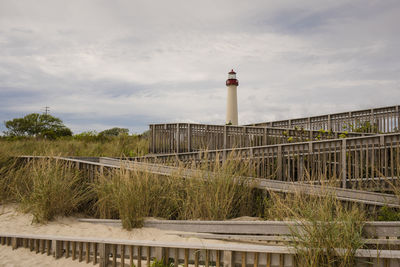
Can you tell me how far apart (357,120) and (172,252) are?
11.2m

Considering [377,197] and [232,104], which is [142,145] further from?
[377,197]

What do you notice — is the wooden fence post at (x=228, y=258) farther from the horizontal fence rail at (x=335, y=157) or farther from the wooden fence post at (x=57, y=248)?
the horizontal fence rail at (x=335, y=157)

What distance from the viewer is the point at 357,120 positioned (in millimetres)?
12781

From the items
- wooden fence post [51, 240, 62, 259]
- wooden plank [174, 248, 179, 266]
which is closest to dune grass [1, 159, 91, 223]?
wooden fence post [51, 240, 62, 259]

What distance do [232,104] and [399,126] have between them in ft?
32.9

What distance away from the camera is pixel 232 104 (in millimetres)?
19984

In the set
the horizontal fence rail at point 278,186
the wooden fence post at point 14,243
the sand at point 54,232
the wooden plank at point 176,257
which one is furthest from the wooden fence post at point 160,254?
the wooden fence post at point 14,243

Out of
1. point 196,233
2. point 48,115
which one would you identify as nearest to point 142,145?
point 196,233

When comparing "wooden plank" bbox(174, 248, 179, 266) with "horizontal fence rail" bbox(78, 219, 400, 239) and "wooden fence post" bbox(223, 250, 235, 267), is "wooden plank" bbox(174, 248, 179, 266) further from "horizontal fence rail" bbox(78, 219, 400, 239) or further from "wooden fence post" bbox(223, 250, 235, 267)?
"horizontal fence rail" bbox(78, 219, 400, 239)

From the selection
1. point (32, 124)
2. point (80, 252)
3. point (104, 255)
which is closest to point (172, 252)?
point (104, 255)

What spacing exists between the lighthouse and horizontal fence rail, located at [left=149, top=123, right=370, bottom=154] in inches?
287

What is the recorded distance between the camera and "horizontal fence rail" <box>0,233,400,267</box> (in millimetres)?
3518

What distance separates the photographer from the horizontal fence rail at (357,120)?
39.2 ft

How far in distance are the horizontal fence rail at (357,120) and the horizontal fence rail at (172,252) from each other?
10.2m
